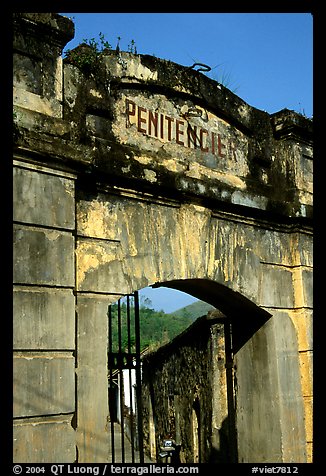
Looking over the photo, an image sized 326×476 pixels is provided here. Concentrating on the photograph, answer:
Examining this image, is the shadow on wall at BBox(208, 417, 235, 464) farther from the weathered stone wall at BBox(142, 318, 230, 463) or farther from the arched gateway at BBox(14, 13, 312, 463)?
the arched gateway at BBox(14, 13, 312, 463)

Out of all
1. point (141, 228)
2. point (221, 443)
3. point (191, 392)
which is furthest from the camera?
point (191, 392)

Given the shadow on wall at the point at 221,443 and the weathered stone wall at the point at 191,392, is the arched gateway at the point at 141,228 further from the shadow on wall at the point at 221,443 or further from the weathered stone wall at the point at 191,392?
the shadow on wall at the point at 221,443

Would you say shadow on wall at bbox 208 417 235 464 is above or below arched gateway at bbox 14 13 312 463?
below

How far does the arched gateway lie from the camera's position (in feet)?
12.9

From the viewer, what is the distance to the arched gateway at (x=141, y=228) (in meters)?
3.93

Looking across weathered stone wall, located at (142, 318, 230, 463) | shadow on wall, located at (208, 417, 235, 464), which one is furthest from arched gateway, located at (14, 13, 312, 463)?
shadow on wall, located at (208, 417, 235, 464)

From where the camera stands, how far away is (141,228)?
4.80m

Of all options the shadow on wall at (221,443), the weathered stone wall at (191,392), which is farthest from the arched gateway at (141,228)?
the shadow on wall at (221,443)

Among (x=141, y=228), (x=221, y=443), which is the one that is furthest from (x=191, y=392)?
(x=141, y=228)

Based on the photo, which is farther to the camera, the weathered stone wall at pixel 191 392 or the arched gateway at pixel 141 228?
the weathered stone wall at pixel 191 392

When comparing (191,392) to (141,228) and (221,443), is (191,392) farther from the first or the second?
(141,228)

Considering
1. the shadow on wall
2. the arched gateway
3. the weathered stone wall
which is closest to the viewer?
the arched gateway

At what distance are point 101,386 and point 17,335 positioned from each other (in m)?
0.79
